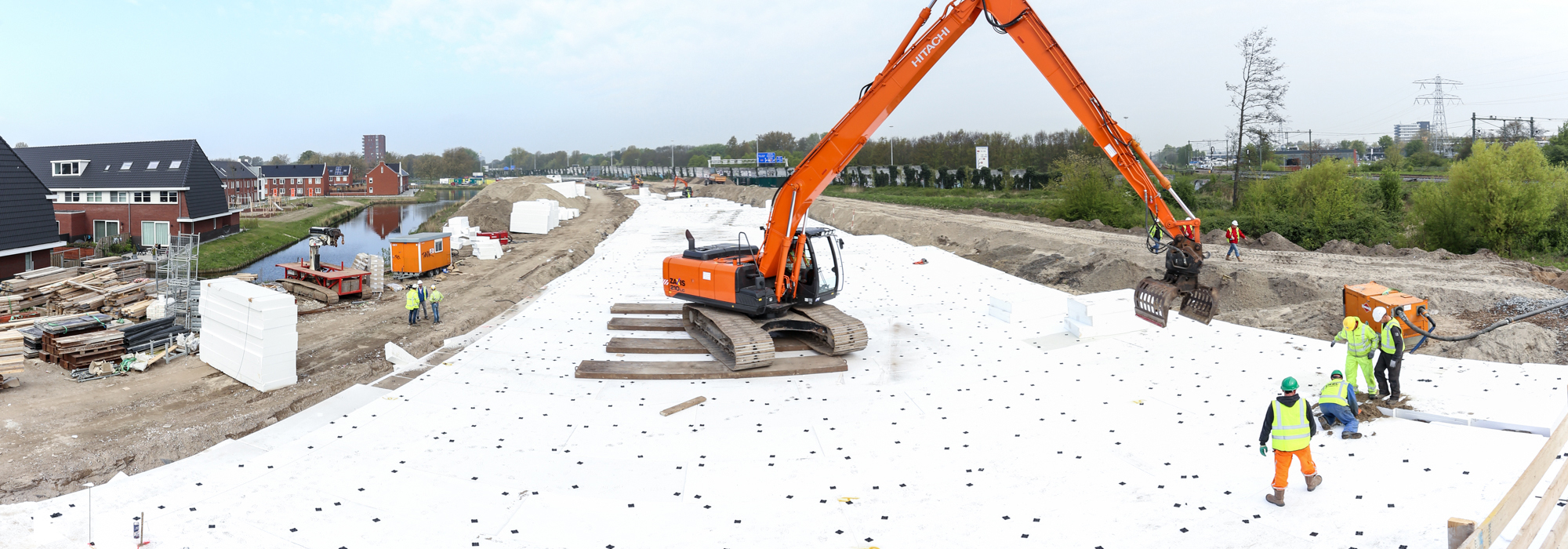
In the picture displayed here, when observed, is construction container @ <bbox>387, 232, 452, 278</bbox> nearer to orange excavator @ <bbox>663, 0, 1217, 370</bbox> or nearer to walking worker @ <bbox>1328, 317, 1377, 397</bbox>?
orange excavator @ <bbox>663, 0, 1217, 370</bbox>

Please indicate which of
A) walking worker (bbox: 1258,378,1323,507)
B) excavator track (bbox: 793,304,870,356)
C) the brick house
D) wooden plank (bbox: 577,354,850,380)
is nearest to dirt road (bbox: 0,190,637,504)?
wooden plank (bbox: 577,354,850,380)

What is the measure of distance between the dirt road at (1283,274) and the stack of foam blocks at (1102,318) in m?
2.16

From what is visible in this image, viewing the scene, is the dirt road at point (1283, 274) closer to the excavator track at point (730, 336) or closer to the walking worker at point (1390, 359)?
the walking worker at point (1390, 359)

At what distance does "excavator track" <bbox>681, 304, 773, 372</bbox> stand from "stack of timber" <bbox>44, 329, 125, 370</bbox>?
9615mm

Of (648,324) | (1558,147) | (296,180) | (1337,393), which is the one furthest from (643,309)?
(296,180)

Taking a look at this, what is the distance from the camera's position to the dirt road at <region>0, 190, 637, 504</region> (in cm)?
884

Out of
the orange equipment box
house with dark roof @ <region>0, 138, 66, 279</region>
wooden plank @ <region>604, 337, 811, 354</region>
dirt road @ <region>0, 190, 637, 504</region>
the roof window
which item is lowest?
dirt road @ <region>0, 190, 637, 504</region>

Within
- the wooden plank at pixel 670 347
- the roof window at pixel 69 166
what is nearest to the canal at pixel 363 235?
the roof window at pixel 69 166

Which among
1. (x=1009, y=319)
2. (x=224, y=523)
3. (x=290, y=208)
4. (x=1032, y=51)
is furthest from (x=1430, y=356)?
(x=290, y=208)

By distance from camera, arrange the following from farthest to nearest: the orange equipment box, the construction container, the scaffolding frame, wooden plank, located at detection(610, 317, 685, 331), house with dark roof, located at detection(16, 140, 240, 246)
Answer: house with dark roof, located at detection(16, 140, 240, 246), the construction container, the scaffolding frame, wooden plank, located at detection(610, 317, 685, 331), the orange equipment box

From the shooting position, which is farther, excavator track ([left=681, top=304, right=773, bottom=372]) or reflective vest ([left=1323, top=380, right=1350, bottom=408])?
excavator track ([left=681, top=304, right=773, bottom=372])

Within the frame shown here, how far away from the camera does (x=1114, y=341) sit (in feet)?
40.3

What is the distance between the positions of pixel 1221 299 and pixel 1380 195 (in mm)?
17975

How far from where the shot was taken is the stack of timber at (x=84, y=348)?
13.2m
